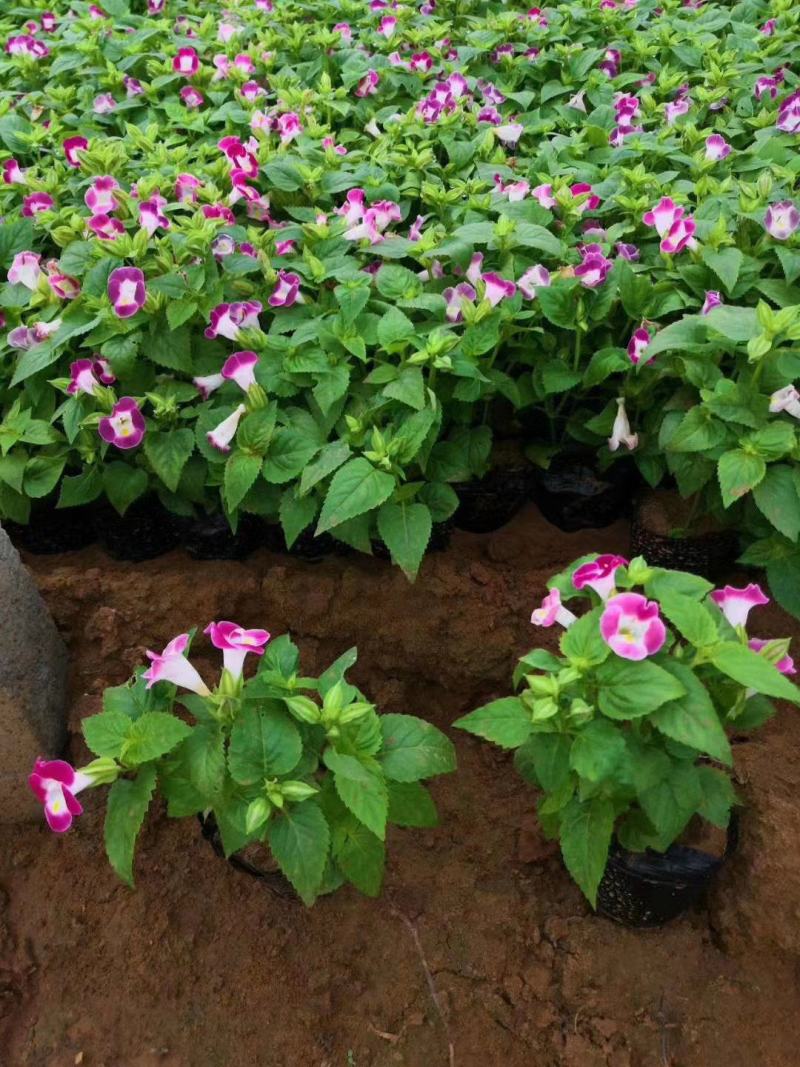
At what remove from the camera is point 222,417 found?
7.93ft

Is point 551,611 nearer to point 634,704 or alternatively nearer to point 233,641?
point 634,704

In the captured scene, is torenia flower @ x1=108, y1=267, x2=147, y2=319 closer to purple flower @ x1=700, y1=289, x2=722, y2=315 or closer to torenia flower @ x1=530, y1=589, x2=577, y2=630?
torenia flower @ x1=530, y1=589, x2=577, y2=630

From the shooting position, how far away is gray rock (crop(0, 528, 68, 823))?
2209 mm

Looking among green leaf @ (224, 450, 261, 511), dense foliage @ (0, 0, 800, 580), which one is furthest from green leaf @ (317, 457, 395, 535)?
green leaf @ (224, 450, 261, 511)

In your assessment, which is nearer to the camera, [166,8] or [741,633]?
[741,633]

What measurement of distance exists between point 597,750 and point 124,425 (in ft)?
5.00

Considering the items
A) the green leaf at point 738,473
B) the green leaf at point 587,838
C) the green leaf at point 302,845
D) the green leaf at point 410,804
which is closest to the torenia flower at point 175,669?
→ the green leaf at point 302,845

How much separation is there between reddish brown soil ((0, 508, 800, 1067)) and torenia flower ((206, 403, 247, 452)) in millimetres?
817

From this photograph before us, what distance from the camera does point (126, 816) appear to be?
5.59 feet

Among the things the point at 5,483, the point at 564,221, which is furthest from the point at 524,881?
the point at 564,221

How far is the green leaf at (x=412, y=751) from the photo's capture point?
5.76 ft

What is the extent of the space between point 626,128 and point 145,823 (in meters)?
3.09

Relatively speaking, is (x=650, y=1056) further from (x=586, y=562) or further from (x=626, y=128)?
(x=626, y=128)

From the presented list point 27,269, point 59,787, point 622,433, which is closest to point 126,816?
point 59,787
